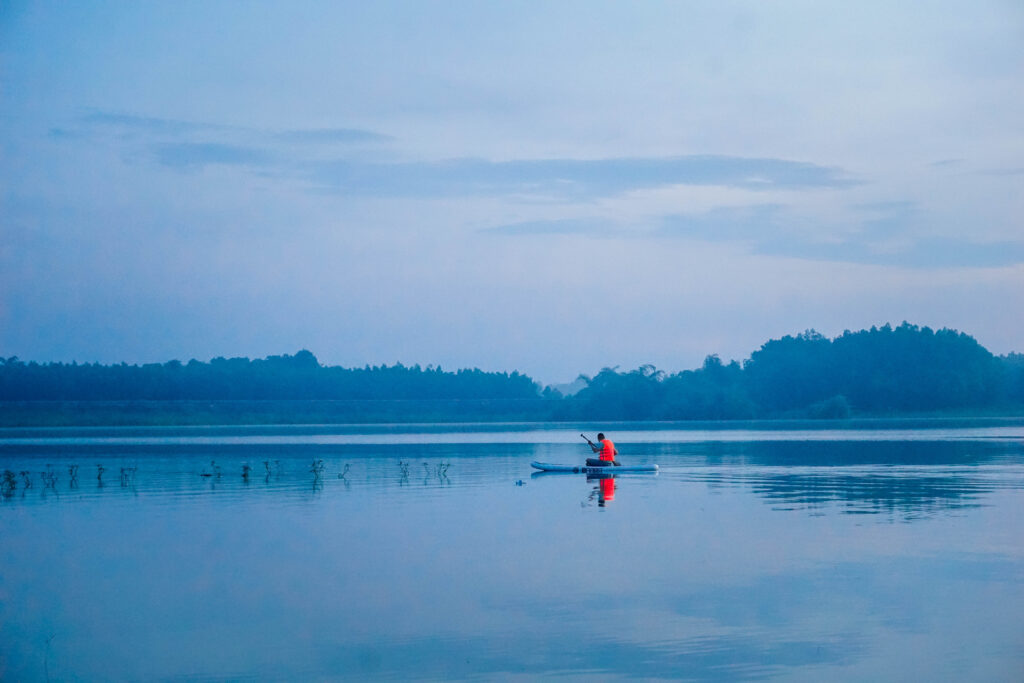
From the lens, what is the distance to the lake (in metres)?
11.9

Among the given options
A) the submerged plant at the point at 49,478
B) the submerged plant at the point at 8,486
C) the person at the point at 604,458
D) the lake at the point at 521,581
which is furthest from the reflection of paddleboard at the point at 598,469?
the submerged plant at the point at 8,486

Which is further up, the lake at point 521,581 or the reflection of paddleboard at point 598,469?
the reflection of paddleboard at point 598,469

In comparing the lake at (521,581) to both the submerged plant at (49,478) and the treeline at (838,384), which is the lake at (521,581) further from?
the treeline at (838,384)

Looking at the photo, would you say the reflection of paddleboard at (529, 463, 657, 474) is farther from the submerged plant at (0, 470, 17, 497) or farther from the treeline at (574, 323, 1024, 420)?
the treeline at (574, 323, 1024, 420)

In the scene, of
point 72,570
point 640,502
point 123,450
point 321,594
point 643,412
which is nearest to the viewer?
point 321,594

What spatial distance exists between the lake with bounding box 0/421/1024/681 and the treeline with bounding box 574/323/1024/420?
91118 mm

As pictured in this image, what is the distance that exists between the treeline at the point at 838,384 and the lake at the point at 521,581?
91.1 meters

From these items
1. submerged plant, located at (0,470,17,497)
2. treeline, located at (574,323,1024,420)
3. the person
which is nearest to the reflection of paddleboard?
the person

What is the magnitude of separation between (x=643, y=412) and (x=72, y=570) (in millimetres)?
113101

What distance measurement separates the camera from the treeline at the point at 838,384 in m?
118

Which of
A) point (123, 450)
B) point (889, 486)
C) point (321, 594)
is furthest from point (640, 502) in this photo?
point (123, 450)

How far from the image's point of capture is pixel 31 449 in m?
57.9

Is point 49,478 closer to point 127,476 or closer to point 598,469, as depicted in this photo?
point 127,476

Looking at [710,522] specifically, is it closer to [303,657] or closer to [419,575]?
[419,575]
